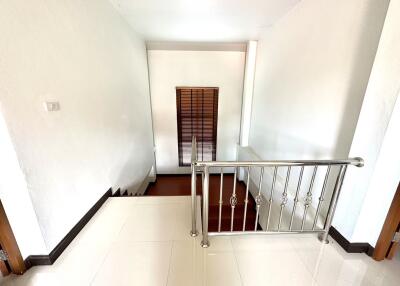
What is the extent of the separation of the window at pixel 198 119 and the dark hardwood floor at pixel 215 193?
648 mm

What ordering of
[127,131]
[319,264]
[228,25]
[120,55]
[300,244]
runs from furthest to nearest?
[228,25] → [127,131] → [120,55] → [300,244] → [319,264]

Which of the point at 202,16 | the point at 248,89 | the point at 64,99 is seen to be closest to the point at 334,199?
the point at 64,99

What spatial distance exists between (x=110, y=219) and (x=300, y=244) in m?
1.86

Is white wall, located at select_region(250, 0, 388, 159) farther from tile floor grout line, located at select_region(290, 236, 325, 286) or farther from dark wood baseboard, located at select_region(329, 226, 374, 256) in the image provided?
tile floor grout line, located at select_region(290, 236, 325, 286)

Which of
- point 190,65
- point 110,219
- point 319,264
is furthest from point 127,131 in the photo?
point 319,264

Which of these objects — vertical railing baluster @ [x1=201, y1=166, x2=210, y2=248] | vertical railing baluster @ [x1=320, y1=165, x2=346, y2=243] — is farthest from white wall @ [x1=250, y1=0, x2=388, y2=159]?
vertical railing baluster @ [x1=201, y1=166, x2=210, y2=248]

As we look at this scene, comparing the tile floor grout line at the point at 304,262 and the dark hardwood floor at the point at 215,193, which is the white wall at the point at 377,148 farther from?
the dark hardwood floor at the point at 215,193

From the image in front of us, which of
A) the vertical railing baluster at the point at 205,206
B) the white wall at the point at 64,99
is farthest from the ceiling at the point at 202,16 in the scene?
the vertical railing baluster at the point at 205,206

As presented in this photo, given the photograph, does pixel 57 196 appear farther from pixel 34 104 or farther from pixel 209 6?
pixel 209 6

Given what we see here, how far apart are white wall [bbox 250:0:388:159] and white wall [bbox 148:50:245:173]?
4.93ft

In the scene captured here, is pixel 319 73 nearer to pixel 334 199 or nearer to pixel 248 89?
pixel 334 199

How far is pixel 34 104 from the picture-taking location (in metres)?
1.20

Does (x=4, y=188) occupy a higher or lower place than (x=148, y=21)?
lower

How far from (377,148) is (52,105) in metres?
2.41
